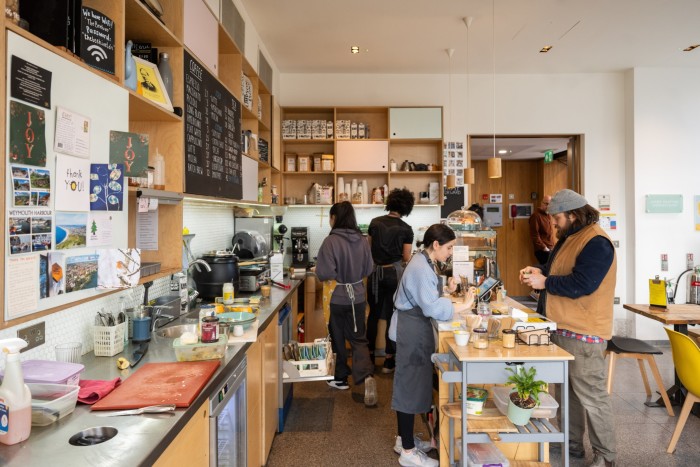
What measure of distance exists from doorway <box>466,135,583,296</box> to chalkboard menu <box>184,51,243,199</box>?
5572 mm

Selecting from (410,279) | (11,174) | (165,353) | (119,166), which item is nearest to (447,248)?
(410,279)

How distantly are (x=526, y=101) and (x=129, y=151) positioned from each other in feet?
17.1

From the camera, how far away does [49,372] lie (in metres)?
1.45

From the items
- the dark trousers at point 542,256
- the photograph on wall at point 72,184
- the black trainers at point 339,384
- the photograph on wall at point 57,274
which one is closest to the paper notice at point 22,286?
the photograph on wall at point 57,274

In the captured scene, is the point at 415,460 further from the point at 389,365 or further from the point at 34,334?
the point at 34,334

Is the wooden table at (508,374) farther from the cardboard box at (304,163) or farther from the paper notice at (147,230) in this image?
the cardboard box at (304,163)

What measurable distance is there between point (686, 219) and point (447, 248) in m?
4.47

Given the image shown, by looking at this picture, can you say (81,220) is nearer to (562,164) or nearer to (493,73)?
(493,73)

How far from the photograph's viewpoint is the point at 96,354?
6.34 ft

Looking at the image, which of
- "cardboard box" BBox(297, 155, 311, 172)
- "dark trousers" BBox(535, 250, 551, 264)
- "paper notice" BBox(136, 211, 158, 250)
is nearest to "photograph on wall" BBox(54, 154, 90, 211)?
"paper notice" BBox(136, 211, 158, 250)

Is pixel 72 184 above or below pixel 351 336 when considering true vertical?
above

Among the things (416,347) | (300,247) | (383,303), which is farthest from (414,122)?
(416,347)

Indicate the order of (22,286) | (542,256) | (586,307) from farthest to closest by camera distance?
(542,256), (586,307), (22,286)

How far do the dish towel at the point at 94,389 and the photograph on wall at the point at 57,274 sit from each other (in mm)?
323
